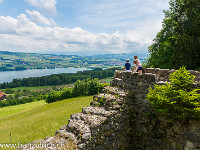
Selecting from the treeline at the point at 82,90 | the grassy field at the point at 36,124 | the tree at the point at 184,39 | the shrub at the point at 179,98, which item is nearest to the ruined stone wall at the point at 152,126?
the shrub at the point at 179,98

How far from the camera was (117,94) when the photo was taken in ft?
28.3

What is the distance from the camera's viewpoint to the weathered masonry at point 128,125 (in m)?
6.21

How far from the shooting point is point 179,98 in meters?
6.21

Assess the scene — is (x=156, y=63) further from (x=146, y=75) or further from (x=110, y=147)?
(x=110, y=147)

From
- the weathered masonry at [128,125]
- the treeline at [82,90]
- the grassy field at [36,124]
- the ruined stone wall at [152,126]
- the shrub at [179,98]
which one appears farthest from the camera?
the treeline at [82,90]

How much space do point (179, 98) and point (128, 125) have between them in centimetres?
361

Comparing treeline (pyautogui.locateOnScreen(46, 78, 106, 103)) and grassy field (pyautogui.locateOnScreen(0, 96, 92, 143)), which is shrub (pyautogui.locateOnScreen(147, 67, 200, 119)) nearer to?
grassy field (pyautogui.locateOnScreen(0, 96, 92, 143))

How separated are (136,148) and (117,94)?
11.9ft

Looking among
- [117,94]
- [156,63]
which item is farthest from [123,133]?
[156,63]

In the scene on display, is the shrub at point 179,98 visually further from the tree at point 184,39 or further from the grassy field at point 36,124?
the tree at point 184,39

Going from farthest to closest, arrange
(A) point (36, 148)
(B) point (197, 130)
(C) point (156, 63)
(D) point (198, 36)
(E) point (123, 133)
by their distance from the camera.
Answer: (C) point (156, 63) < (D) point (198, 36) < (E) point (123, 133) < (B) point (197, 130) < (A) point (36, 148)

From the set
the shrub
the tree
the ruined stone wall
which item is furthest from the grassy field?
the tree

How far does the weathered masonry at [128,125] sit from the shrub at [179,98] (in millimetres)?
507

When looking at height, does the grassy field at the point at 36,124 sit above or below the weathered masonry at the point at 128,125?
below
